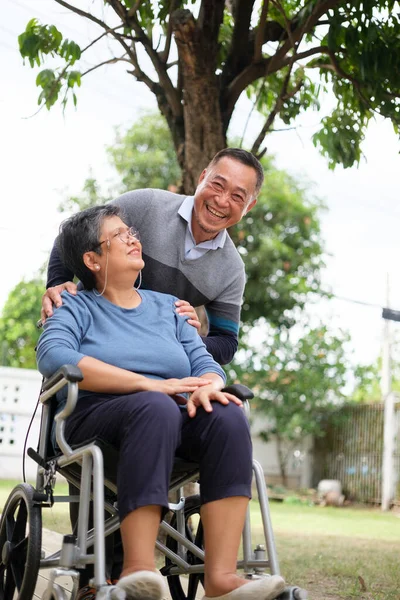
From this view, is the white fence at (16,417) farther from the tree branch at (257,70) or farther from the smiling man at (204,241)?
the smiling man at (204,241)

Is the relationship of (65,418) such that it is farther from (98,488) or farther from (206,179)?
(206,179)

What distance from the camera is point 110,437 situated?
2.01 m

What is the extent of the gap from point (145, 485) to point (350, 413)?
9271mm

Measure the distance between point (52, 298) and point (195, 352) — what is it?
16.2 inches

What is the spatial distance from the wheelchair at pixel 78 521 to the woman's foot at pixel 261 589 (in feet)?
0.18

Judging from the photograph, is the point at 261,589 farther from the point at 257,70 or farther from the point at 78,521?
the point at 257,70

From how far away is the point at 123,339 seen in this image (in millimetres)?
2242

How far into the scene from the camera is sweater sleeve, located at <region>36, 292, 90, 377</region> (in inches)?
82.6

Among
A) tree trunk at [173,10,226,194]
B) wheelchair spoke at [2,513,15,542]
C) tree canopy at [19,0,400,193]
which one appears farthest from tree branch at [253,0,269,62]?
wheelchair spoke at [2,513,15,542]

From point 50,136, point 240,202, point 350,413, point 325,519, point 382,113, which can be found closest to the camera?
point 240,202

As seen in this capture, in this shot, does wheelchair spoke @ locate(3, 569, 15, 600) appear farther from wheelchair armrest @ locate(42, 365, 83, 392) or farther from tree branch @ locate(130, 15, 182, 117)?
tree branch @ locate(130, 15, 182, 117)

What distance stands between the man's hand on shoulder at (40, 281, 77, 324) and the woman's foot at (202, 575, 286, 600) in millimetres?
866

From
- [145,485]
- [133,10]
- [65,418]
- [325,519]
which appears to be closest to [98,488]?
[145,485]

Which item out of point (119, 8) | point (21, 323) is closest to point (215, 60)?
point (119, 8)
